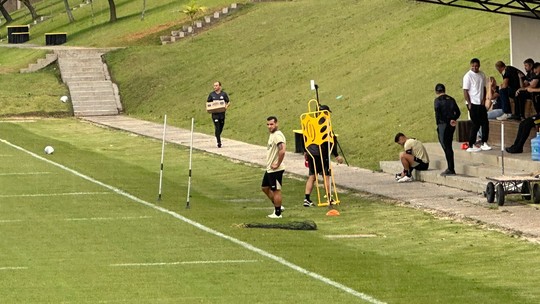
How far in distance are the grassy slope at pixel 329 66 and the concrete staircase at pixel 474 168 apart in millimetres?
3445

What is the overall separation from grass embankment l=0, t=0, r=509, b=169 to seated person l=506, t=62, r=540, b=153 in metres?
5.39

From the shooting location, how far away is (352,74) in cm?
4903

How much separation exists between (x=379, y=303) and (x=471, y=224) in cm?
737

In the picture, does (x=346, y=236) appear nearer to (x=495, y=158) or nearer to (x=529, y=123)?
(x=529, y=123)

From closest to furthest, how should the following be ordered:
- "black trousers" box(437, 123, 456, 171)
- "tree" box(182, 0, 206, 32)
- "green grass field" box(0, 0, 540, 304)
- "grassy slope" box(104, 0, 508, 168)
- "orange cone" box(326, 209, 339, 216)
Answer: "green grass field" box(0, 0, 540, 304) < "orange cone" box(326, 209, 339, 216) < "black trousers" box(437, 123, 456, 171) < "grassy slope" box(104, 0, 508, 168) < "tree" box(182, 0, 206, 32)

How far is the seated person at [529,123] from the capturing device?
2844 cm

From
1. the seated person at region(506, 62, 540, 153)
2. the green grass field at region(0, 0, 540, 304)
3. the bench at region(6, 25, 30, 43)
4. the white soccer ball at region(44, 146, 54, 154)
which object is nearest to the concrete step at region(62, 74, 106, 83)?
the green grass field at region(0, 0, 540, 304)

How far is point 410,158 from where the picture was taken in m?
29.3

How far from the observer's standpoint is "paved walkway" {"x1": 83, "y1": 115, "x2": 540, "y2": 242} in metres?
22.8

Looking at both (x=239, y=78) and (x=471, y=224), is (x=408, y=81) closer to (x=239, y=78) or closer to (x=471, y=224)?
(x=239, y=78)

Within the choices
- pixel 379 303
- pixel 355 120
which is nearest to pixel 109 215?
pixel 379 303

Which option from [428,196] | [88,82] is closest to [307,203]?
[428,196]

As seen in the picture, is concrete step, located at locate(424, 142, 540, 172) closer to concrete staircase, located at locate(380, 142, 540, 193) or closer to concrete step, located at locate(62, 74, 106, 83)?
concrete staircase, located at locate(380, 142, 540, 193)

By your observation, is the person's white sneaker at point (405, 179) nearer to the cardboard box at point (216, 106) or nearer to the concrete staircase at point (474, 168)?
the concrete staircase at point (474, 168)
